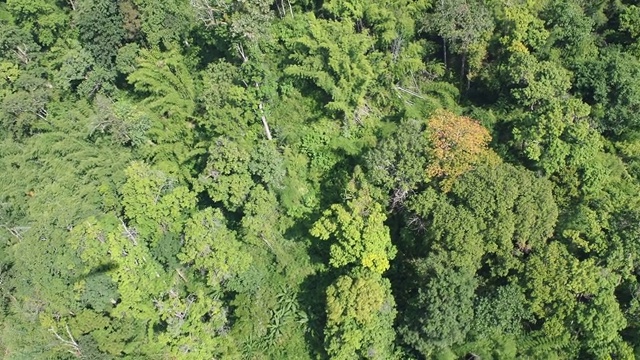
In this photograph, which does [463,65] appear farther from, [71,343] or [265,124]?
[71,343]

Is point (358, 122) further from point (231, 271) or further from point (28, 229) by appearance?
point (28, 229)

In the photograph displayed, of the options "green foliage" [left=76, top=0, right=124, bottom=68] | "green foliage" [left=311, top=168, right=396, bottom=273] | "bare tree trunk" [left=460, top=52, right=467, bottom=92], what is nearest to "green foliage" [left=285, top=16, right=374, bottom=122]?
"bare tree trunk" [left=460, top=52, right=467, bottom=92]

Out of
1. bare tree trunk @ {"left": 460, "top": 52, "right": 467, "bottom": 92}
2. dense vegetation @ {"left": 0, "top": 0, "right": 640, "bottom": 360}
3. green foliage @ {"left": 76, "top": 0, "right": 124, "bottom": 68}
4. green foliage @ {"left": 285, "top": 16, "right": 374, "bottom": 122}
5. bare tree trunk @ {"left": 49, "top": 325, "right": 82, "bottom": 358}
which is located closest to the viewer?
dense vegetation @ {"left": 0, "top": 0, "right": 640, "bottom": 360}

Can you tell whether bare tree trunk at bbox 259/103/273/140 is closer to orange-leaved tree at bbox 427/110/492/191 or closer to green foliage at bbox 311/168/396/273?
green foliage at bbox 311/168/396/273

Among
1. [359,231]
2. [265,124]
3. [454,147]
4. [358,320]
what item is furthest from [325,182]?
[358,320]

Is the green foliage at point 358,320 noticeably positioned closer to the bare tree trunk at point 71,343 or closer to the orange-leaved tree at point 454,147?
the orange-leaved tree at point 454,147

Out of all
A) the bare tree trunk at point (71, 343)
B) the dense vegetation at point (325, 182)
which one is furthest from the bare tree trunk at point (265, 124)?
the bare tree trunk at point (71, 343)

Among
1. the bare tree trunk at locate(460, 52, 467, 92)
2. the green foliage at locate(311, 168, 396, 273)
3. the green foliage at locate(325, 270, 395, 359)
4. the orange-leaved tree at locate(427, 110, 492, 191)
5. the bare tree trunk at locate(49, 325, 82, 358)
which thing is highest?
the bare tree trunk at locate(460, 52, 467, 92)

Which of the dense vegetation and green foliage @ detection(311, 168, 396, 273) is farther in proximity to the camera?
green foliage @ detection(311, 168, 396, 273)
